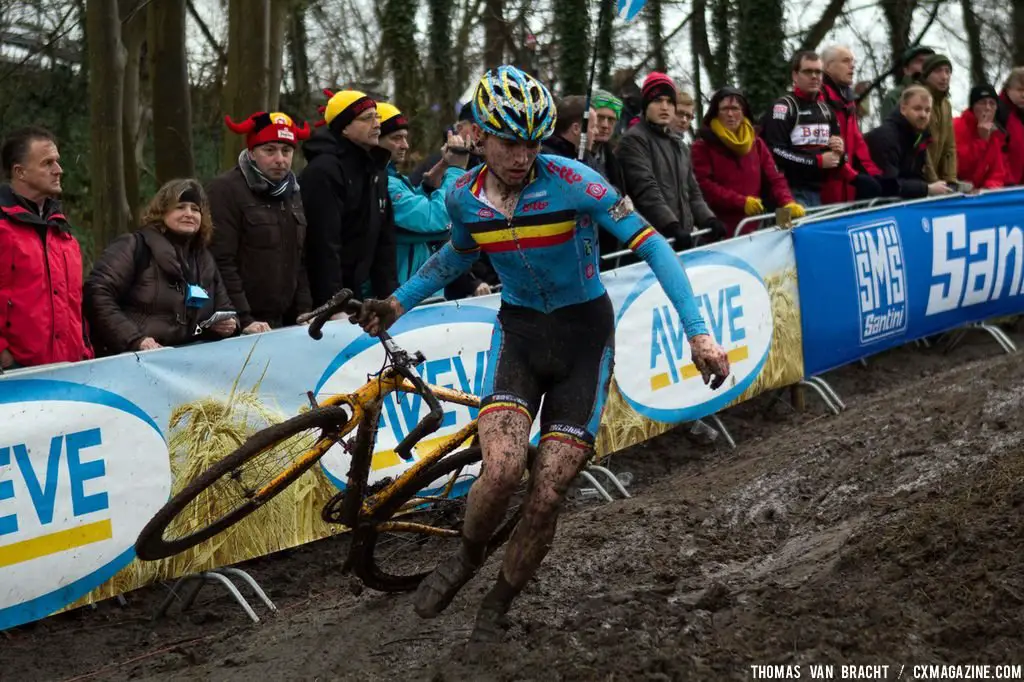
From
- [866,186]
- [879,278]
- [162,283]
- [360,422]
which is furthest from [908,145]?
[360,422]

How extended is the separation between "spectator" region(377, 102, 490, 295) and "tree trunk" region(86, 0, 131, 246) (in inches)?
140

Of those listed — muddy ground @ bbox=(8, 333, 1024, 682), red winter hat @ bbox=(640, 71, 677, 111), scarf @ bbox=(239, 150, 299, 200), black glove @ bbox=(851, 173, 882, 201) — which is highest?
red winter hat @ bbox=(640, 71, 677, 111)

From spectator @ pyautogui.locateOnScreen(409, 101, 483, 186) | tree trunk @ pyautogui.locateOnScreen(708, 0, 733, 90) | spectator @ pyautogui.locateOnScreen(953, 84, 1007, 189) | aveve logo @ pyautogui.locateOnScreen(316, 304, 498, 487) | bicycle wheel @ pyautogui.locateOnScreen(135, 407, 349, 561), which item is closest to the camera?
bicycle wheel @ pyautogui.locateOnScreen(135, 407, 349, 561)

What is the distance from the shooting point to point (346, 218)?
808cm

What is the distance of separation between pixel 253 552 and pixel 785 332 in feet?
17.0

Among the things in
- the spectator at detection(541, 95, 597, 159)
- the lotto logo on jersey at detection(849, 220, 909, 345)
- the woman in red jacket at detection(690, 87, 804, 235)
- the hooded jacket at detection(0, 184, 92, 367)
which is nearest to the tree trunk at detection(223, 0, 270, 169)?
the spectator at detection(541, 95, 597, 159)

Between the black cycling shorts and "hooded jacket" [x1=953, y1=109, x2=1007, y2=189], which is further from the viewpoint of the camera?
"hooded jacket" [x1=953, y1=109, x2=1007, y2=189]

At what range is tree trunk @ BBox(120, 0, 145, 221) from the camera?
497 inches

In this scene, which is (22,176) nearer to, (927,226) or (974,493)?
(974,493)

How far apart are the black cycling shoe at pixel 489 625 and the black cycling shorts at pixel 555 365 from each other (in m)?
0.78

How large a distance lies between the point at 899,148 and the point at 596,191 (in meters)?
7.81

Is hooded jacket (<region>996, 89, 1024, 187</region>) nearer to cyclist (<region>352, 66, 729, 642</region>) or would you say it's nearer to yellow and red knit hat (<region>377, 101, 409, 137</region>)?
yellow and red knit hat (<region>377, 101, 409, 137</region>)

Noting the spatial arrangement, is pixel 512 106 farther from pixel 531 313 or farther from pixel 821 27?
pixel 821 27

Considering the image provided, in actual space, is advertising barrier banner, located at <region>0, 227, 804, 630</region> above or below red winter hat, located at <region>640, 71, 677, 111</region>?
below
